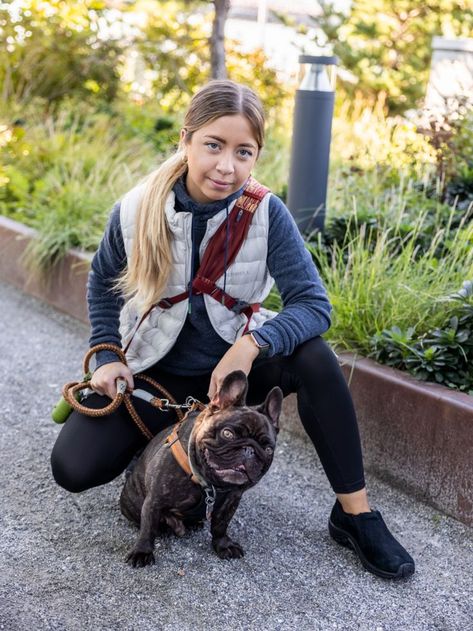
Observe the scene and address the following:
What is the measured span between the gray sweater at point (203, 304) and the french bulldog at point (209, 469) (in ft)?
1.03

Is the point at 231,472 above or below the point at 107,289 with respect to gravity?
below

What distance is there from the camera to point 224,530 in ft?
9.50

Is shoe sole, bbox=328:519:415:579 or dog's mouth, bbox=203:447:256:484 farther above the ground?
dog's mouth, bbox=203:447:256:484

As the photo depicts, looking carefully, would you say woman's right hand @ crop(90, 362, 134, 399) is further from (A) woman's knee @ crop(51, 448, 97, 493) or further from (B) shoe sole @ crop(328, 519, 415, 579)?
(B) shoe sole @ crop(328, 519, 415, 579)

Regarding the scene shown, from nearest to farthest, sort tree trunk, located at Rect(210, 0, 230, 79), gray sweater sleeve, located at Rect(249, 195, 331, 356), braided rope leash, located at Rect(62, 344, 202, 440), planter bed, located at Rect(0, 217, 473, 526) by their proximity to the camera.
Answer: gray sweater sleeve, located at Rect(249, 195, 331, 356) → braided rope leash, located at Rect(62, 344, 202, 440) → planter bed, located at Rect(0, 217, 473, 526) → tree trunk, located at Rect(210, 0, 230, 79)

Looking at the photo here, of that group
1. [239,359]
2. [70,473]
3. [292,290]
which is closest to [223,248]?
[292,290]

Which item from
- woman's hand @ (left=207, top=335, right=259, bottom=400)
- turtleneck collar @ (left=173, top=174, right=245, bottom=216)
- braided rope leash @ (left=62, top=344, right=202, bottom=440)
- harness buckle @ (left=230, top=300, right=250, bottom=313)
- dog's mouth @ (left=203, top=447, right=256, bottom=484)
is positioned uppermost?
turtleneck collar @ (left=173, top=174, right=245, bottom=216)

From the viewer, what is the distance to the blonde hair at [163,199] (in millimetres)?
2832

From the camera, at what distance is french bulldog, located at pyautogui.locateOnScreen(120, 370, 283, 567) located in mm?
2457

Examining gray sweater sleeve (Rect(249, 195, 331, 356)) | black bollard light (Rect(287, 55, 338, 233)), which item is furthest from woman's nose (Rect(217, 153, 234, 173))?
black bollard light (Rect(287, 55, 338, 233))

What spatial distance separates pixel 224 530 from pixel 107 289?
0.95m

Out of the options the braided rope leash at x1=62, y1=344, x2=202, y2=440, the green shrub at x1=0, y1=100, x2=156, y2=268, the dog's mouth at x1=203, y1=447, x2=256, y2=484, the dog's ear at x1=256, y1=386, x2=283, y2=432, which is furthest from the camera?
the green shrub at x1=0, y1=100, x2=156, y2=268

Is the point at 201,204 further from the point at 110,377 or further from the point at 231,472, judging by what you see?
the point at 231,472

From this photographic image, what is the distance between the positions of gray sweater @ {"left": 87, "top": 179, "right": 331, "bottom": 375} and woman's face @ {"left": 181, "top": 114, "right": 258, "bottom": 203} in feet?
0.33
